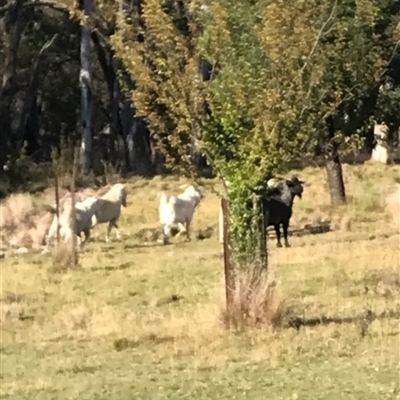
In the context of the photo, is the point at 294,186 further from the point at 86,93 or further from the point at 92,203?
the point at 86,93

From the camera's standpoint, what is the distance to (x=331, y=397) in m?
10.4

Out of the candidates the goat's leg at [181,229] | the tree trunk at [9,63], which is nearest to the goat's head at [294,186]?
the goat's leg at [181,229]

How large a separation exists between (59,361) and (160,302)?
414 centimetres

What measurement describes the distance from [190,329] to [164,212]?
1281cm

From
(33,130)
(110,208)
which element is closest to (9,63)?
(33,130)

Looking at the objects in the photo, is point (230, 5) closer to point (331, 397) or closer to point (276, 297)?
point (276, 297)

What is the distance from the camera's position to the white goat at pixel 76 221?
24922 mm

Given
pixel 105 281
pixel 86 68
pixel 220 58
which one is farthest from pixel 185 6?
pixel 86 68

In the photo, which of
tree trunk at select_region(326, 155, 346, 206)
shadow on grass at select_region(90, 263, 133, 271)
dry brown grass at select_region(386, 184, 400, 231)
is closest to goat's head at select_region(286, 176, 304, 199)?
dry brown grass at select_region(386, 184, 400, 231)

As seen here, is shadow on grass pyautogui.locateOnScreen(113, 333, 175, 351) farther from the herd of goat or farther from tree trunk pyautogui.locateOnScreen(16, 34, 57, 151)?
tree trunk pyautogui.locateOnScreen(16, 34, 57, 151)

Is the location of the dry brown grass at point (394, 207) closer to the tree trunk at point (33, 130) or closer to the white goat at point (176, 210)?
the white goat at point (176, 210)

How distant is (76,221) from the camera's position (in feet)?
82.9

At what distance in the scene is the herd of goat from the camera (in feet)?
81.3

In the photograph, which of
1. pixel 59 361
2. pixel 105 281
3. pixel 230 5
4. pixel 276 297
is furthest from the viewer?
pixel 105 281
